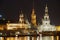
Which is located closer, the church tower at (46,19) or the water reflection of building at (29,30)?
the water reflection of building at (29,30)

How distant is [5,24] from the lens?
4.74 ft

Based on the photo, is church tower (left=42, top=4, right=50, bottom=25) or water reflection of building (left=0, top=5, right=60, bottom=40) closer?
water reflection of building (left=0, top=5, right=60, bottom=40)

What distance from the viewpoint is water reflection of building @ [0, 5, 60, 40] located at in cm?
132

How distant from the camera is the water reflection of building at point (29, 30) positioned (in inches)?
52.1

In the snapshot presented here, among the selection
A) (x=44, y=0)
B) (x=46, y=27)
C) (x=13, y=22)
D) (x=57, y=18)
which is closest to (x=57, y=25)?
(x=57, y=18)

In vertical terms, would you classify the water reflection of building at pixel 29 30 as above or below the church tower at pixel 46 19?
below

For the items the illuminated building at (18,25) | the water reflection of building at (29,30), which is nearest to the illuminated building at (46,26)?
the water reflection of building at (29,30)

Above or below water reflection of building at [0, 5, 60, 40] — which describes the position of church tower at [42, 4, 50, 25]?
above

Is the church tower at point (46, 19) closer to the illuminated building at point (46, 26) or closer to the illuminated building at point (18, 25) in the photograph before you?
the illuminated building at point (46, 26)

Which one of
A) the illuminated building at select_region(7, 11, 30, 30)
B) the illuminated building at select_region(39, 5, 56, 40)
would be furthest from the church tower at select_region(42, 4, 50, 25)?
the illuminated building at select_region(7, 11, 30, 30)

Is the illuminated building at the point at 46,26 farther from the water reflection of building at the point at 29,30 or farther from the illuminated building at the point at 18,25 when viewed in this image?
the illuminated building at the point at 18,25

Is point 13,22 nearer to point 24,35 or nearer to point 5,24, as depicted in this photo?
point 5,24

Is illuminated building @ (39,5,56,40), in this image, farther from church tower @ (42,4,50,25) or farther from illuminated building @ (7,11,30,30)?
illuminated building @ (7,11,30,30)

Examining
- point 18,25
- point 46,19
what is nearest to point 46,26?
point 46,19
